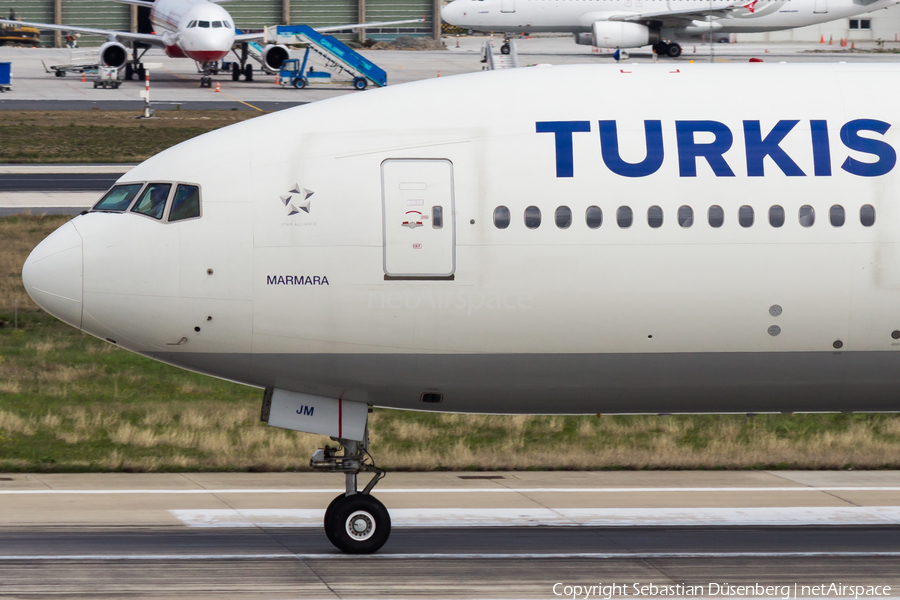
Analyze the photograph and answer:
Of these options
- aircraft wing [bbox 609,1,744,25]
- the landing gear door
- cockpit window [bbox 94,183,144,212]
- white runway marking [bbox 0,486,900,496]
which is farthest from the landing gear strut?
aircraft wing [bbox 609,1,744,25]

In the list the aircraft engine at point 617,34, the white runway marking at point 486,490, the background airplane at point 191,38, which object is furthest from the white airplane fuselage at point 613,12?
the white runway marking at point 486,490

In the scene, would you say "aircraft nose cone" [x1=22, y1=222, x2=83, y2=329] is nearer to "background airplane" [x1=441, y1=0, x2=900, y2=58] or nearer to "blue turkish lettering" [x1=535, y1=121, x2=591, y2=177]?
"blue turkish lettering" [x1=535, y1=121, x2=591, y2=177]

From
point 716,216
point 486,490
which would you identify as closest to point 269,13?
point 486,490

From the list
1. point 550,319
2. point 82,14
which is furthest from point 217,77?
point 550,319

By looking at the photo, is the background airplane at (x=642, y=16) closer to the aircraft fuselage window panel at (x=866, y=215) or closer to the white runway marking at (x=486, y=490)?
the white runway marking at (x=486, y=490)

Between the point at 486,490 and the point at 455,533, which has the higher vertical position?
the point at 486,490

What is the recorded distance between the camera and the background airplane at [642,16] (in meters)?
84.9

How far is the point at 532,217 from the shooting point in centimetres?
1280

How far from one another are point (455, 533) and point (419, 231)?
473cm

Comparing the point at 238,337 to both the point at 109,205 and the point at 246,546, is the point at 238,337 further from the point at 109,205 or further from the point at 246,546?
the point at 246,546

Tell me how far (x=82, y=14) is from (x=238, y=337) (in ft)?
362

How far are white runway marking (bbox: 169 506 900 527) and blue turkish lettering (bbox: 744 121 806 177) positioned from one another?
5418mm

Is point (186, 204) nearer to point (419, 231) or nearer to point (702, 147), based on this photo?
point (419, 231)

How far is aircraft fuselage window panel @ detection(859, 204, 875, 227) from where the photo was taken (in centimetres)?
1298
